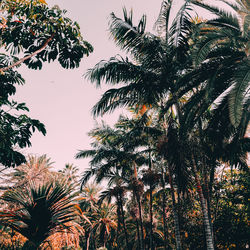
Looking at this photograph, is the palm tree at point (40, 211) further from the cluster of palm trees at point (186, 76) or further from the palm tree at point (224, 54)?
the palm tree at point (224, 54)

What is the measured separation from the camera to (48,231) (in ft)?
17.2

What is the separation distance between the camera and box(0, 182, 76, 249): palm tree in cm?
509

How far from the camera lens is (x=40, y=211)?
5270 mm

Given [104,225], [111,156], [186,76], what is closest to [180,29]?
[186,76]

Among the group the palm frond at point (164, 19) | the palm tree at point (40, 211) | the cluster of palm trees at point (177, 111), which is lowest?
the palm tree at point (40, 211)

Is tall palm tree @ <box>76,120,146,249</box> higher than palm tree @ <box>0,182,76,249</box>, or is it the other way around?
tall palm tree @ <box>76,120,146,249</box>

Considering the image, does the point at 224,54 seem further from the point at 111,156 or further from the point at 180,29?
the point at 111,156

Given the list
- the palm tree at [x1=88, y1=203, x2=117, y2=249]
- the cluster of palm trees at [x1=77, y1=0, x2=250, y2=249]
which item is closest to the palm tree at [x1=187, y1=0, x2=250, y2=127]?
the cluster of palm trees at [x1=77, y1=0, x2=250, y2=249]

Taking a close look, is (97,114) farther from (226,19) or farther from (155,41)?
(226,19)

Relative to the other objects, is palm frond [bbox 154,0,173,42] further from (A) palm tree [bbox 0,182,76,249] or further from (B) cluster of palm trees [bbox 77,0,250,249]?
(A) palm tree [bbox 0,182,76,249]

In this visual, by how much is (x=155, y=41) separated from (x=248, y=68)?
3515mm

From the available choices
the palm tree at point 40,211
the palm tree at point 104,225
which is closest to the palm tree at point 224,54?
the palm tree at point 40,211

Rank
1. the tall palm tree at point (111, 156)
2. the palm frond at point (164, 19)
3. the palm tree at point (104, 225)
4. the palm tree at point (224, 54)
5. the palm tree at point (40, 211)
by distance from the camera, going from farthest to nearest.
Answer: the palm tree at point (104, 225) → the tall palm tree at point (111, 156) → the palm frond at point (164, 19) → the palm tree at point (224, 54) → the palm tree at point (40, 211)

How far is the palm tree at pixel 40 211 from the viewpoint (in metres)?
5.09
